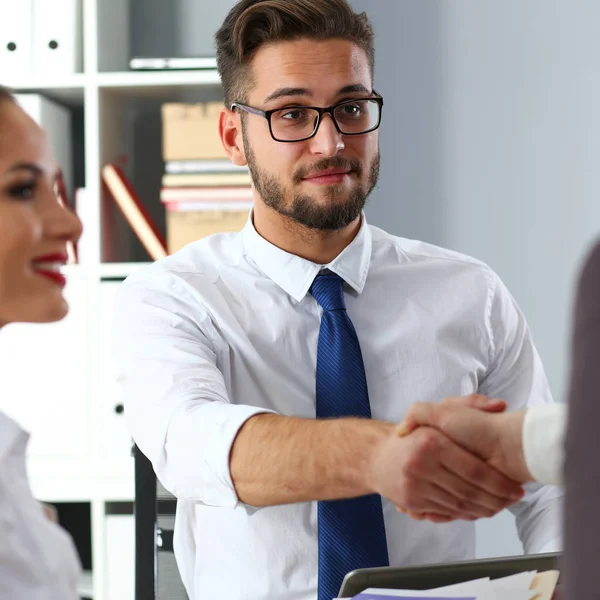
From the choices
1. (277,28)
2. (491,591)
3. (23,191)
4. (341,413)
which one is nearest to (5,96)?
(23,191)

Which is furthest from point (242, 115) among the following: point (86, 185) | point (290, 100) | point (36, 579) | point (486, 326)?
point (36, 579)

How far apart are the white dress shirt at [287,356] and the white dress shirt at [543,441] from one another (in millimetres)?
513

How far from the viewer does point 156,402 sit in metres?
1.32

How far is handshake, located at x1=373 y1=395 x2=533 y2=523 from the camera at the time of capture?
992mm

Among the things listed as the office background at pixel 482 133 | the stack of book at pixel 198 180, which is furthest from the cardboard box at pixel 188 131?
the office background at pixel 482 133

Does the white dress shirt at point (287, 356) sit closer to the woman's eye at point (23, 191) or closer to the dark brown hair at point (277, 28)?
the dark brown hair at point (277, 28)

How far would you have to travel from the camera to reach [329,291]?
154 centimetres

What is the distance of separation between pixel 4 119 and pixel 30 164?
0.13 ft

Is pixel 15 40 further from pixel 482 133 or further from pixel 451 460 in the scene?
pixel 451 460

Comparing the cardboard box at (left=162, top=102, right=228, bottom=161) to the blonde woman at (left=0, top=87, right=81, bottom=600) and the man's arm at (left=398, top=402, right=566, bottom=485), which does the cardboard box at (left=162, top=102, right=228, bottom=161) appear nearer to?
the man's arm at (left=398, top=402, right=566, bottom=485)

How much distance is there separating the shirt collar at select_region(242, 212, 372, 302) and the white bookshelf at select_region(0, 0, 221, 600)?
2.37 feet

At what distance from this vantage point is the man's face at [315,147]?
156 cm

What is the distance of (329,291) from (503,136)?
122cm

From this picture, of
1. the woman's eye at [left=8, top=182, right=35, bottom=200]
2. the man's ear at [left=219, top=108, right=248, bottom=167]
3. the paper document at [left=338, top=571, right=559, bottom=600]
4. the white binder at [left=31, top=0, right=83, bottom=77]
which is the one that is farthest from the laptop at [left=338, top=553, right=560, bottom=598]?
the white binder at [left=31, top=0, right=83, bottom=77]
